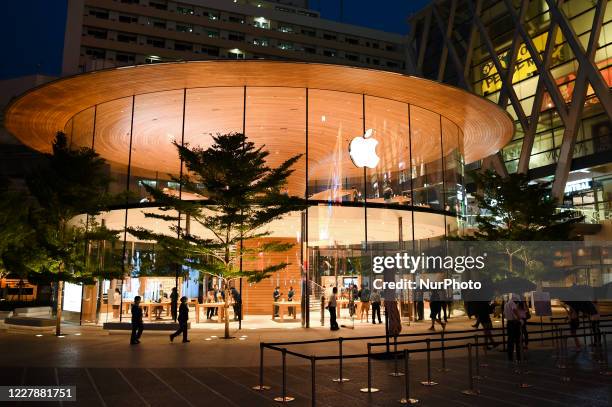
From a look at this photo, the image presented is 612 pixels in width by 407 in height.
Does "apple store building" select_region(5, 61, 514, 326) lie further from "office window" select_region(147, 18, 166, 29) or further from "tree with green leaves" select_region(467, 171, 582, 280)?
"office window" select_region(147, 18, 166, 29)

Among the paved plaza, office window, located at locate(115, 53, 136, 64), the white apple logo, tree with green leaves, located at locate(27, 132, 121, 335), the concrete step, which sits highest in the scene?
office window, located at locate(115, 53, 136, 64)

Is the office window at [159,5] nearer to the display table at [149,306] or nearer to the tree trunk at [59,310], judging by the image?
the display table at [149,306]

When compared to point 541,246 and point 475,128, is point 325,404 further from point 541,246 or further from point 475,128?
point 541,246

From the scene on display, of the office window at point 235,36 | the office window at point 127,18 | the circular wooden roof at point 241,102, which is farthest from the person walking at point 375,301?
the office window at point 127,18

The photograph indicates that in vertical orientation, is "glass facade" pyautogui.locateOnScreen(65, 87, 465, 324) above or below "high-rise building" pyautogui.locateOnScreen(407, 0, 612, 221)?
below

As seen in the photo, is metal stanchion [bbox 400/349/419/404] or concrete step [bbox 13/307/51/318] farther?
concrete step [bbox 13/307/51/318]

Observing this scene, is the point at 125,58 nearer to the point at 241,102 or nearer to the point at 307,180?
the point at 241,102

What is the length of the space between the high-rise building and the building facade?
55.5 ft

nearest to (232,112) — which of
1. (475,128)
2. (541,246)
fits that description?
(475,128)

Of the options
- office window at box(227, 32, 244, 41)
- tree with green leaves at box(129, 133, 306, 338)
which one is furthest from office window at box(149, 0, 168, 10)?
tree with green leaves at box(129, 133, 306, 338)

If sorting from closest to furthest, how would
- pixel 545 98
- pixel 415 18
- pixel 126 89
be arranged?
pixel 126 89 → pixel 545 98 → pixel 415 18

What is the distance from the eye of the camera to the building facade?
57938 mm

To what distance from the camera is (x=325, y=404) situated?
7414 millimetres

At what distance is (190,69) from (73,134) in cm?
777
